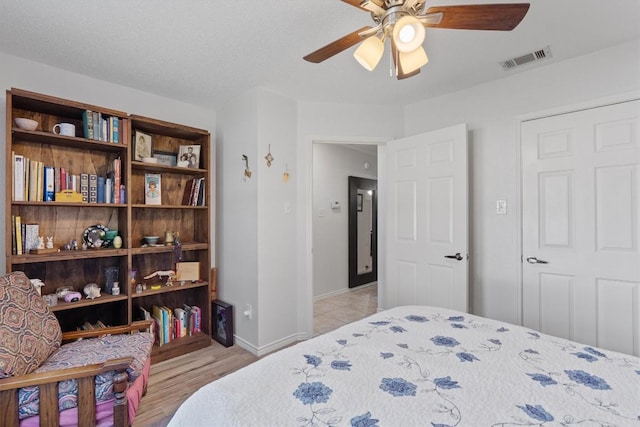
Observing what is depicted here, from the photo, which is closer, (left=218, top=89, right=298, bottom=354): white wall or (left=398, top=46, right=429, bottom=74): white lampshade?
(left=398, top=46, right=429, bottom=74): white lampshade

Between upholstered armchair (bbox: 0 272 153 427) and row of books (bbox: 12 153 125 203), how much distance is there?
697 mm

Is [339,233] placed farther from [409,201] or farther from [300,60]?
[300,60]

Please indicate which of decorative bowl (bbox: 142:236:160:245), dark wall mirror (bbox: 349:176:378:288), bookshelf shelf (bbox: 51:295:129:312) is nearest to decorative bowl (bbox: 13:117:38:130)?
decorative bowl (bbox: 142:236:160:245)

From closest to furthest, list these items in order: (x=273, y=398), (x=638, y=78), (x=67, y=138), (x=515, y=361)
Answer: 1. (x=273, y=398)
2. (x=515, y=361)
3. (x=638, y=78)
4. (x=67, y=138)

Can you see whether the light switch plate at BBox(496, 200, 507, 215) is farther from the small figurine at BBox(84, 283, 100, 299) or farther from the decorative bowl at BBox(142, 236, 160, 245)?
the small figurine at BBox(84, 283, 100, 299)

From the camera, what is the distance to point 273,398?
0.95 m

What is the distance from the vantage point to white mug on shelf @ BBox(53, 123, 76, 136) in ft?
7.29

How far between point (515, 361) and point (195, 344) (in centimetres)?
256

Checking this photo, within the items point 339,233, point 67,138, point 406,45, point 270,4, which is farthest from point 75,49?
point 339,233

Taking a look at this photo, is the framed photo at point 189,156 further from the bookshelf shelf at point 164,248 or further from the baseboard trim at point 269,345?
the baseboard trim at point 269,345

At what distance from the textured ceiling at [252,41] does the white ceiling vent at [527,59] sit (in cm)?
5

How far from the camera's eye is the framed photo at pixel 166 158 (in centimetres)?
292

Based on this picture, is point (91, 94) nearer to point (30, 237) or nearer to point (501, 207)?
point (30, 237)

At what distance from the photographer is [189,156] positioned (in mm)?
2920
